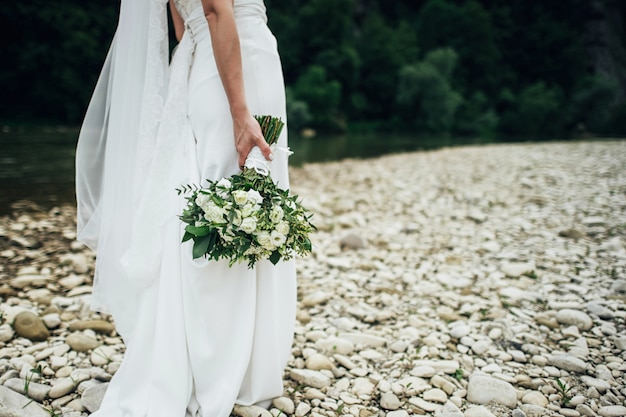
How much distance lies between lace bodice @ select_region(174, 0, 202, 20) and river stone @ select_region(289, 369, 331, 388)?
2.20 metres

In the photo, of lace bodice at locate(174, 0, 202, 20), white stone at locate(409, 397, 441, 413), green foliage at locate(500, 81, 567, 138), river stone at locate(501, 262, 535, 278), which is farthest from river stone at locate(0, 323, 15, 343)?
green foliage at locate(500, 81, 567, 138)

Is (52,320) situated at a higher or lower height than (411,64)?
lower

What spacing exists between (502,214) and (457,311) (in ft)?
11.1

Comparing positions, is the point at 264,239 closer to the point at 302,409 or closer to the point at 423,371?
the point at 302,409

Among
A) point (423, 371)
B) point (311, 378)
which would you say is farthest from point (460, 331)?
point (311, 378)

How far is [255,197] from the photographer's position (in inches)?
71.3

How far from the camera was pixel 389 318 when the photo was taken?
340 cm

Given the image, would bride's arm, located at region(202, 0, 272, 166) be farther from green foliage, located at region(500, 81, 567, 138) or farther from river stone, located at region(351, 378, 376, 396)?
green foliage, located at region(500, 81, 567, 138)

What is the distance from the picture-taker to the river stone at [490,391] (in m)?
2.36

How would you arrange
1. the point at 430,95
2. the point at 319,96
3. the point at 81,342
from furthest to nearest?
the point at 319,96 → the point at 430,95 → the point at 81,342

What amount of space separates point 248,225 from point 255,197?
14 cm

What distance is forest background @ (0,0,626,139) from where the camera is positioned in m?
30.1

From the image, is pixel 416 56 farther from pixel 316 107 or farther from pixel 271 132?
pixel 271 132

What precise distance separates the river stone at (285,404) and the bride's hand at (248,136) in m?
1.38
